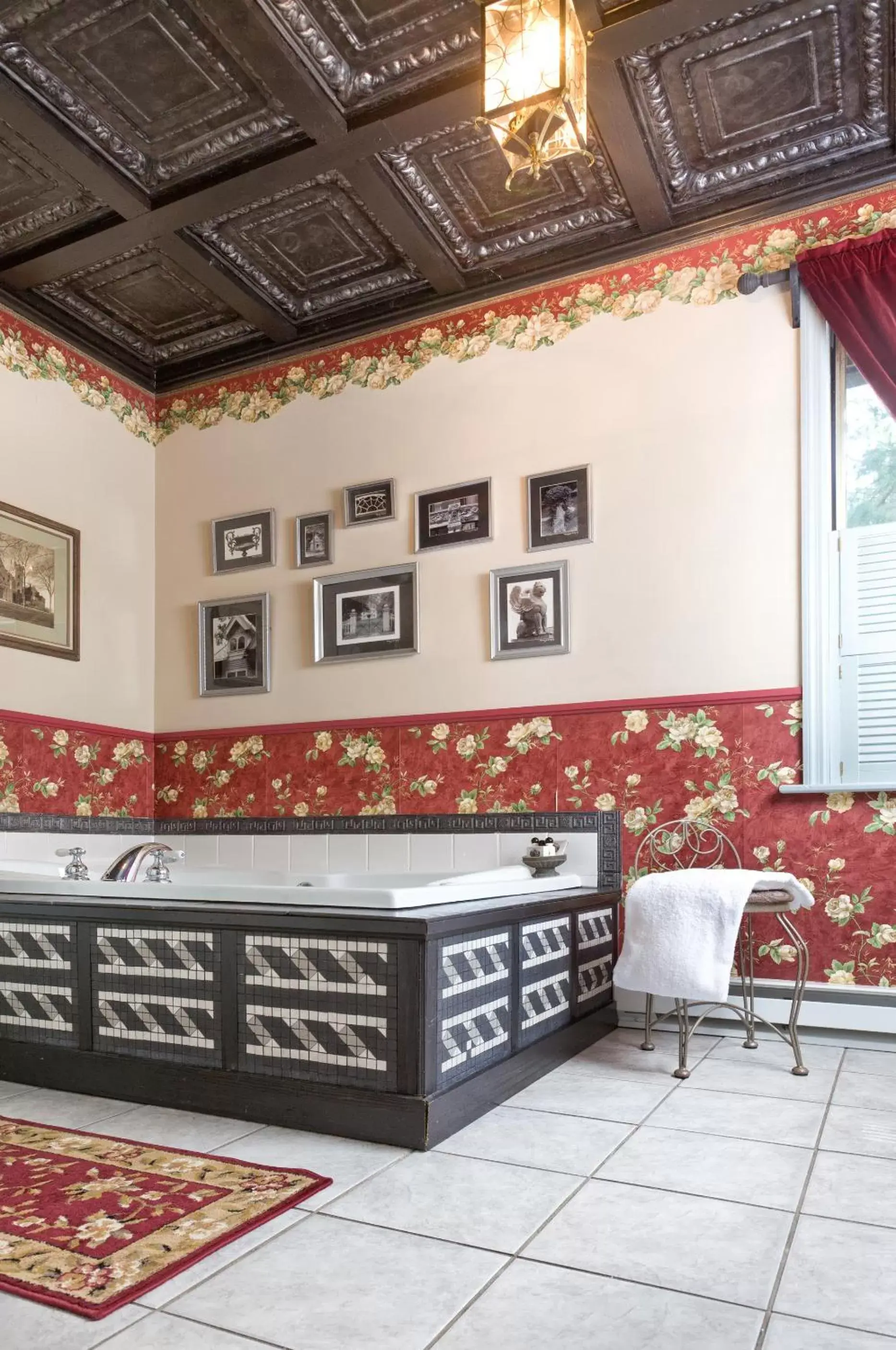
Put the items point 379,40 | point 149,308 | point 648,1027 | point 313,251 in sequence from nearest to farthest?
point 379,40 → point 648,1027 → point 313,251 → point 149,308

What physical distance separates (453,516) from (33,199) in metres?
1.99

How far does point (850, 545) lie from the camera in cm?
347

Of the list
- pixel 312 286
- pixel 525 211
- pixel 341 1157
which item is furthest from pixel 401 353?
pixel 341 1157

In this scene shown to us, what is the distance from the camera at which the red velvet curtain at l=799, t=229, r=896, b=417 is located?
3.34 m

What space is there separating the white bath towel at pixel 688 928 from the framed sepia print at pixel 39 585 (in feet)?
8.88

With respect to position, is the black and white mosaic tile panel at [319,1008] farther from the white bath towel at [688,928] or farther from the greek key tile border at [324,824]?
the greek key tile border at [324,824]

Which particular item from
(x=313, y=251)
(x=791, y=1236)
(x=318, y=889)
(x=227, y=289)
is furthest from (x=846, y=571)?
(x=227, y=289)

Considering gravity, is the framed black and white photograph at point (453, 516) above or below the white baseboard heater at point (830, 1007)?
above

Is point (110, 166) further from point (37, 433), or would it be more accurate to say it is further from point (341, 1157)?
point (341, 1157)

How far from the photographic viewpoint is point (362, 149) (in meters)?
3.34

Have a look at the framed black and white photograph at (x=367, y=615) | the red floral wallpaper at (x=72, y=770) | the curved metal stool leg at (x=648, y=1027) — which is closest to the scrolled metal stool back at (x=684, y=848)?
the curved metal stool leg at (x=648, y=1027)

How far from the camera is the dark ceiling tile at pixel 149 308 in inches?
163

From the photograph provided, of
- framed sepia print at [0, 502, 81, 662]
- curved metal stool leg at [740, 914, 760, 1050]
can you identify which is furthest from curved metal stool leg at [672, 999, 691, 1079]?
framed sepia print at [0, 502, 81, 662]

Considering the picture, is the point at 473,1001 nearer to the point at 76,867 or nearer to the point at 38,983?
the point at 38,983
